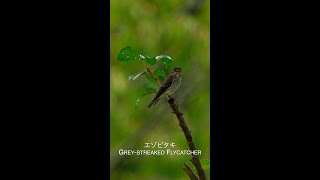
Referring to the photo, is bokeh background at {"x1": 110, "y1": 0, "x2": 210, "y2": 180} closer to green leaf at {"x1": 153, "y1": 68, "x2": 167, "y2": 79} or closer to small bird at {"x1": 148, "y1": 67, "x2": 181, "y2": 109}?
small bird at {"x1": 148, "y1": 67, "x2": 181, "y2": 109}

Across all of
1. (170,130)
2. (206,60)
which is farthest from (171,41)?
(170,130)

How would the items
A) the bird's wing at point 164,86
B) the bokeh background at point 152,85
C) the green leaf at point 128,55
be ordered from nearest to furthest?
the green leaf at point 128,55
the bird's wing at point 164,86
the bokeh background at point 152,85

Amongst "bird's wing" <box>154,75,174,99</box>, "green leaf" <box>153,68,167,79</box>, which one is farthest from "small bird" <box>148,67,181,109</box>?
Answer: "green leaf" <box>153,68,167,79</box>

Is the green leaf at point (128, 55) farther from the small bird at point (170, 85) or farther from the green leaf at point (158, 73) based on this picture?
the small bird at point (170, 85)

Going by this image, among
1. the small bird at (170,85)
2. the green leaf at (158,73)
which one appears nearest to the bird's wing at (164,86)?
the small bird at (170,85)

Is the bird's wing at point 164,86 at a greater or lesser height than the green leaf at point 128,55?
lesser

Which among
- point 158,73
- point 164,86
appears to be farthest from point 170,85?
point 158,73
